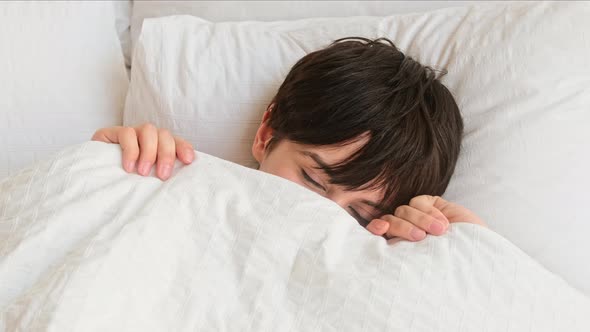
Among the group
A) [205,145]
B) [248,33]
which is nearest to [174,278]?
[205,145]

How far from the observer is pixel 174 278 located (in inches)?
32.3

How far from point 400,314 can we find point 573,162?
442 millimetres

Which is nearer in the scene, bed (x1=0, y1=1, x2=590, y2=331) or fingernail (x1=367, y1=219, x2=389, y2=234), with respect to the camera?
bed (x1=0, y1=1, x2=590, y2=331)

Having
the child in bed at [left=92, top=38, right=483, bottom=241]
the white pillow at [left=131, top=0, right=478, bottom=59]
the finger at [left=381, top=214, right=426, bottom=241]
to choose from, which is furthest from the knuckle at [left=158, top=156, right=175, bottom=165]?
the white pillow at [left=131, top=0, right=478, bottom=59]

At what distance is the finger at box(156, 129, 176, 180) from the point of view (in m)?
0.96

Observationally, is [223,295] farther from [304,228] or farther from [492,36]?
[492,36]

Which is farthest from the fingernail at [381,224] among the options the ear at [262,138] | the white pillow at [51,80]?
the white pillow at [51,80]

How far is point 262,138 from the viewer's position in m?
1.15

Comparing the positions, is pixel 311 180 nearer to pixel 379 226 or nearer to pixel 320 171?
pixel 320 171

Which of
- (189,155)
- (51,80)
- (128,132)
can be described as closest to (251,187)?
(189,155)

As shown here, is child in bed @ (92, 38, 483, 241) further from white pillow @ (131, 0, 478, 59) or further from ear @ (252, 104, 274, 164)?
white pillow @ (131, 0, 478, 59)

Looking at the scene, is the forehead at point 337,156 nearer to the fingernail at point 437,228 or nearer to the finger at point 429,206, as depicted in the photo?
the finger at point 429,206

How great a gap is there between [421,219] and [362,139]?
0.17 m

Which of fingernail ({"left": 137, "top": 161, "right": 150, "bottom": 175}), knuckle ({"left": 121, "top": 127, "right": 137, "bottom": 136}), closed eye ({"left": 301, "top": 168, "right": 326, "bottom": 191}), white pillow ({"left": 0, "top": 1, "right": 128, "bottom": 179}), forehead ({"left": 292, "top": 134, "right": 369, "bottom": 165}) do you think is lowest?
white pillow ({"left": 0, "top": 1, "right": 128, "bottom": 179})
